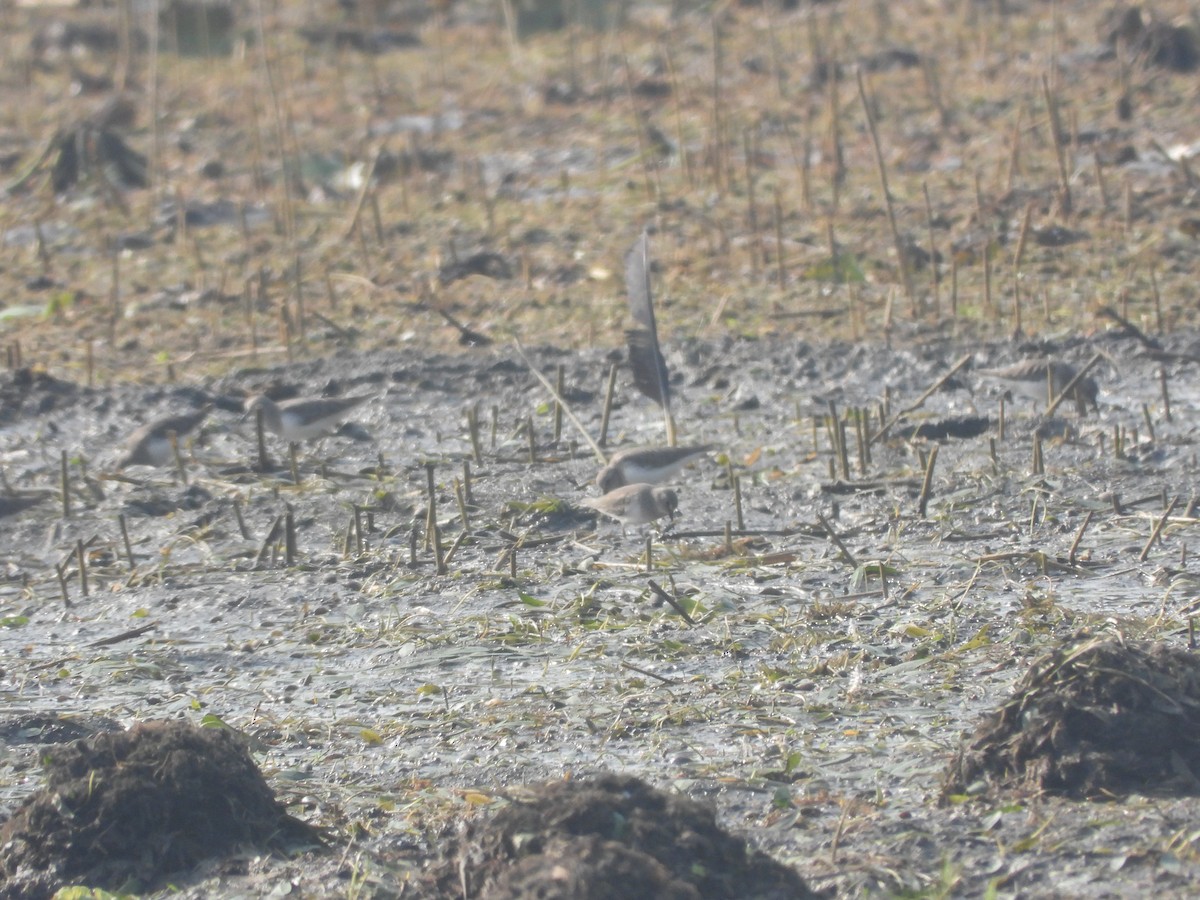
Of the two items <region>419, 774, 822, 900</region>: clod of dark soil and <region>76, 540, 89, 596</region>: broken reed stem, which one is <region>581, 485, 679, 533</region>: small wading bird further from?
<region>419, 774, 822, 900</region>: clod of dark soil

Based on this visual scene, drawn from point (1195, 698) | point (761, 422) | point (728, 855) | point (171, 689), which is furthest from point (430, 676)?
point (761, 422)

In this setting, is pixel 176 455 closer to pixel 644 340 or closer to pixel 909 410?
pixel 644 340

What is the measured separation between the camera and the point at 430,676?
5633 millimetres

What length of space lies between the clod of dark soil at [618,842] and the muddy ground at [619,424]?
0.18m

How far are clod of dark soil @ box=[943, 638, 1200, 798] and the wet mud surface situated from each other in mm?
45

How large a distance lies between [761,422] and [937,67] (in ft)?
22.4

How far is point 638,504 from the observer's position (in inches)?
262

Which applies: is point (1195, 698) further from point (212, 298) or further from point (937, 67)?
point (937, 67)

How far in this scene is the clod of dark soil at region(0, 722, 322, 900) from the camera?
427 cm

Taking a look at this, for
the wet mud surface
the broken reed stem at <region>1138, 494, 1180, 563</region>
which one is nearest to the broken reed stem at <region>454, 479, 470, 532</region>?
the wet mud surface

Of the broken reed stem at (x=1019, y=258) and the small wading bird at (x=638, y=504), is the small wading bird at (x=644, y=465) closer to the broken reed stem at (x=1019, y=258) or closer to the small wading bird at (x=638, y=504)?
the small wading bird at (x=638, y=504)

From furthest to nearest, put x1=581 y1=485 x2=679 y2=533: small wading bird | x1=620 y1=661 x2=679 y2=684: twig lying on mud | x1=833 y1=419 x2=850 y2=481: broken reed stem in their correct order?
x1=833 y1=419 x2=850 y2=481: broken reed stem
x1=581 y1=485 x2=679 y2=533: small wading bird
x1=620 y1=661 x2=679 y2=684: twig lying on mud

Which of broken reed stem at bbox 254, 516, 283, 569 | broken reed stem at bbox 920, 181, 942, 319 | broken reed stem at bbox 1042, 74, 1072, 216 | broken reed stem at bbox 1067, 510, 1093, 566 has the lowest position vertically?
broken reed stem at bbox 1067, 510, 1093, 566

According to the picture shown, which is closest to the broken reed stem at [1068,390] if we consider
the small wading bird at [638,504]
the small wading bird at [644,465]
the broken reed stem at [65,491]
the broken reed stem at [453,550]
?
the small wading bird at [644,465]
